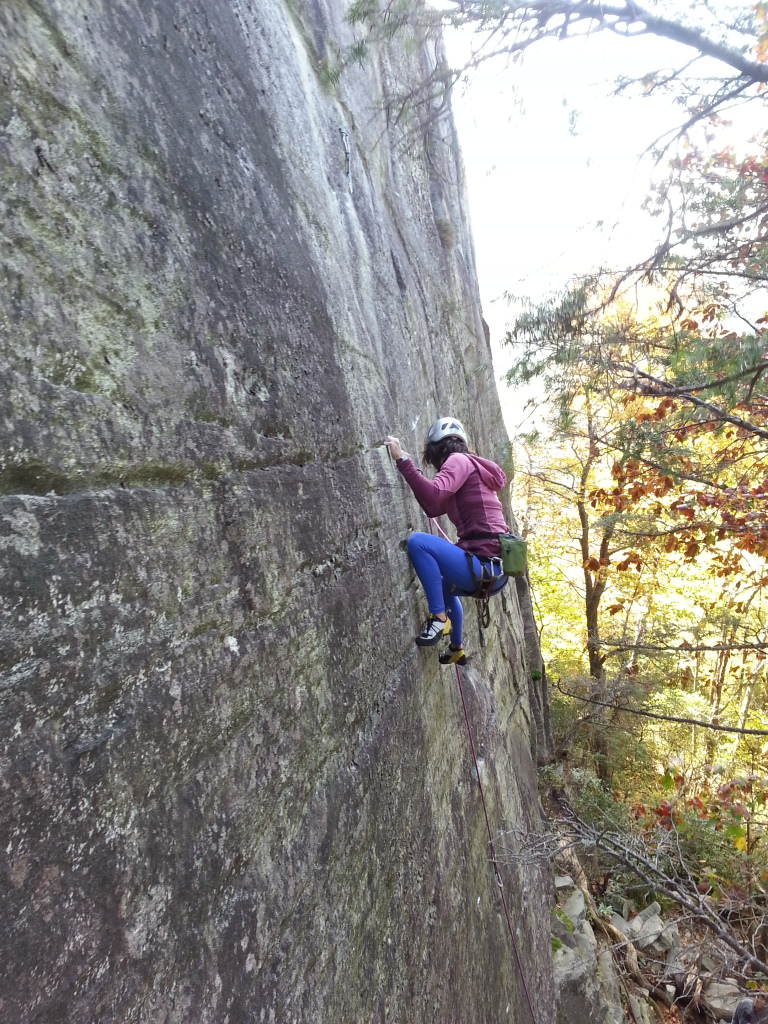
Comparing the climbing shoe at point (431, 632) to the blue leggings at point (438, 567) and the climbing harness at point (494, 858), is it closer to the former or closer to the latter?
the blue leggings at point (438, 567)

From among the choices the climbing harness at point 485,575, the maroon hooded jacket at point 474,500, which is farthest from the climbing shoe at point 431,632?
the maroon hooded jacket at point 474,500

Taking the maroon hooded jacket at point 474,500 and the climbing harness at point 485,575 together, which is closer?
the maroon hooded jacket at point 474,500

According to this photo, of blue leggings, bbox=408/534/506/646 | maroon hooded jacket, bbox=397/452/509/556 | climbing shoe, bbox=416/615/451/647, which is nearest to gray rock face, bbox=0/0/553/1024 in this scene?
climbing shoe, bbox=416/615/451/647

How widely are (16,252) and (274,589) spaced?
1.55m

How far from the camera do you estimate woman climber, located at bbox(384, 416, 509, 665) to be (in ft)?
15.5

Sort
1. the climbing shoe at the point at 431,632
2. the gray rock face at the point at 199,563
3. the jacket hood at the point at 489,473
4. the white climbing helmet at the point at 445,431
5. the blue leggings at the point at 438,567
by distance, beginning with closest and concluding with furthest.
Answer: the gray rock face at the point at 199,563 < the climbing shoe at the point at 431,632 < the blue leggings at the point at 438,567 < the jacket hood at the point at 489,473 < the white climbing helmet at the point at 445,431

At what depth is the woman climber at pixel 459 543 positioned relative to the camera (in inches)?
186

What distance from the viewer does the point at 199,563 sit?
7.55ft

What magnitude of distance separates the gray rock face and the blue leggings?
30 centimetres

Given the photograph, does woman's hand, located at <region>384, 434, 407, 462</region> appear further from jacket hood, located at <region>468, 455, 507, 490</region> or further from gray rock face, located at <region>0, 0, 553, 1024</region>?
jacket hood, located at <region>468, 455, 507, 490</region>

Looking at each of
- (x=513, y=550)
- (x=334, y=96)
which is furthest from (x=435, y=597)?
(x=334, y=96)

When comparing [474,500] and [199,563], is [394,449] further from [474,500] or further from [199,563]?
[199,563]

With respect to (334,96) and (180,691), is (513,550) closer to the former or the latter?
(180,691)

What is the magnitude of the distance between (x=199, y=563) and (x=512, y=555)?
2.99 m
